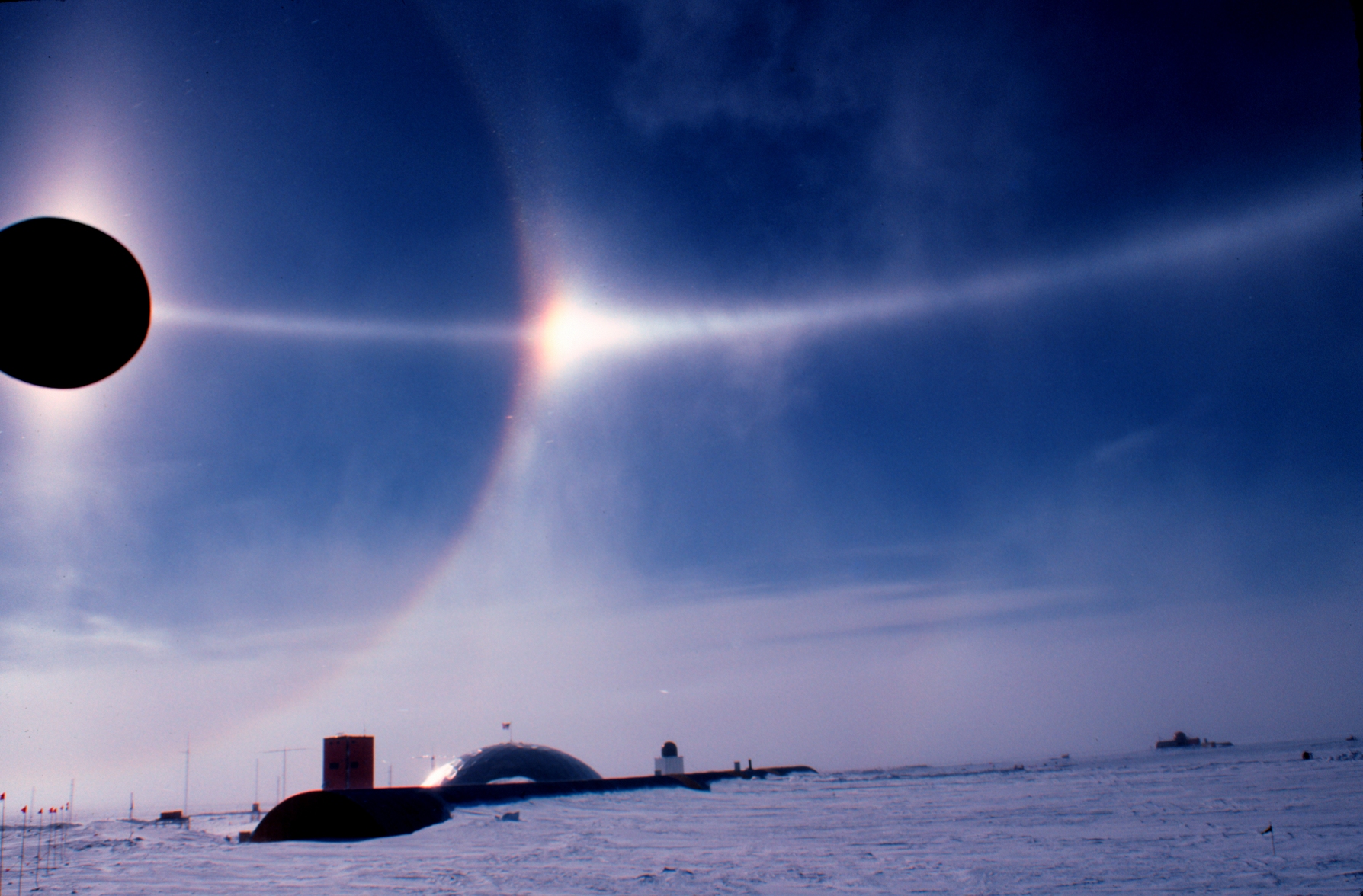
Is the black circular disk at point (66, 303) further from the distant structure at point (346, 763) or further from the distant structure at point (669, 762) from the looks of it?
the distant structure at point (669, 762)

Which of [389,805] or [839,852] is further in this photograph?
[389,805]

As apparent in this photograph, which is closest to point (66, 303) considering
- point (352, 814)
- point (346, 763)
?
point (352, 814)

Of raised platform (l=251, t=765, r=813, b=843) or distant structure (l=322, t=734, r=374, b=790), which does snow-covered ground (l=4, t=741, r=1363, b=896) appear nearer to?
raised platform (l=251, t=765, r=813, b=843)

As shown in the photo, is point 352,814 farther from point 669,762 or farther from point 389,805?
point 669,762

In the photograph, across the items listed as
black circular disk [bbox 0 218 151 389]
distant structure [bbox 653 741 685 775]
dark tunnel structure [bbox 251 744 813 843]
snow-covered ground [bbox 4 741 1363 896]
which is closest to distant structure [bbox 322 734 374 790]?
dark tunnel structure [bbox 251 744 813 843]

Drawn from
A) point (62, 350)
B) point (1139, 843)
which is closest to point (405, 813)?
point (1139, 843)
